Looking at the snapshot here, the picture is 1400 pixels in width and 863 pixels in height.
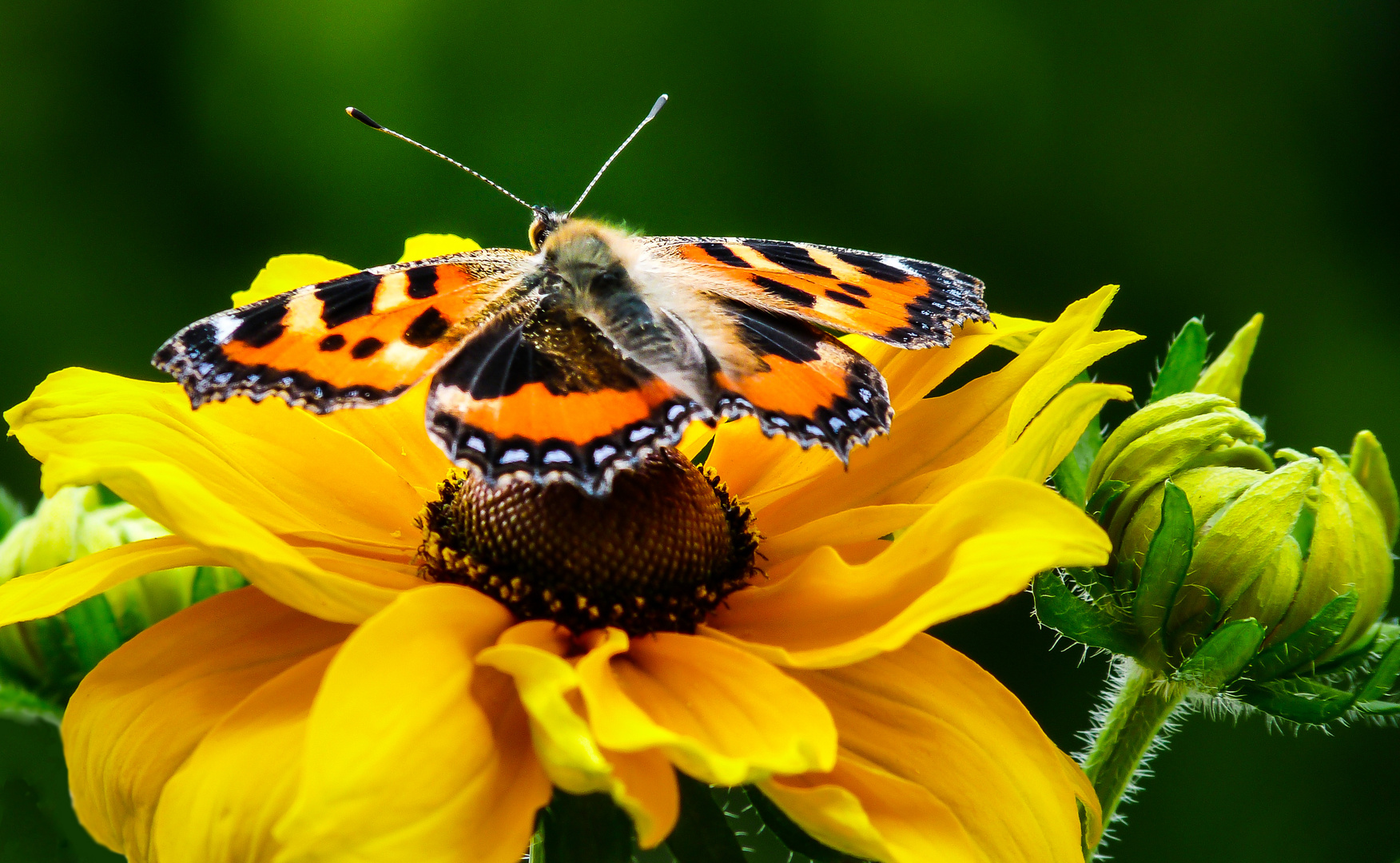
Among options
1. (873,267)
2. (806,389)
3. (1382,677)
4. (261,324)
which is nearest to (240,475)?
(261,324)

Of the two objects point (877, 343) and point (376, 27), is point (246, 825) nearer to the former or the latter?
point (877, 343)

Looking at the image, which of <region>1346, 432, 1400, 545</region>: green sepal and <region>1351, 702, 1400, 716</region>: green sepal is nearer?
<region>1351, 702, 1400, 716</region>: green sepal

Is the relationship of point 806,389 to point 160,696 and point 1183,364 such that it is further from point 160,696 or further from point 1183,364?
point 160,696

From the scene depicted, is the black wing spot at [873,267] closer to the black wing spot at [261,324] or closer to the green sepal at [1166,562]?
the green sepal at [1166,562]

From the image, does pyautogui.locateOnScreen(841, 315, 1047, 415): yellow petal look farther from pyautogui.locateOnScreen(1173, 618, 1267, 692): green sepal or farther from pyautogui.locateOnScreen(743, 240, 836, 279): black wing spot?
pyautogui.locateOnScreen(1173, 618, 1267, 692): green sepal

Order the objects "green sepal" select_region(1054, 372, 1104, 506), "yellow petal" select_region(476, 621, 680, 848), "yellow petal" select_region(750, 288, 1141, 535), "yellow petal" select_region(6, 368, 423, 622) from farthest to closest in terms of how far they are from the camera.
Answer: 1. "green sepal" select_region(1054, 372, 1104, 506)
2. "yellow petal" select_region(750, 288, 1141, 535)
3. "yellow petal" select_region(6, 368, 423, 622)
4. "yellow petal" select_region(476, 621, 680, 848)

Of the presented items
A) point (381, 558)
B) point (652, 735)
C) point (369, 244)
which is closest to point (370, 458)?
point (381, 558)

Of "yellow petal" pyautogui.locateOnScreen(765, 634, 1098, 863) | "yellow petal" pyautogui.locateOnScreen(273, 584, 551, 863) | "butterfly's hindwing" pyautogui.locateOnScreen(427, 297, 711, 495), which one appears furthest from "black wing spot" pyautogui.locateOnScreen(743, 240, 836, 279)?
"yellow petal" pyautogui.locateOnScreen(273, 584, 551, 863)
